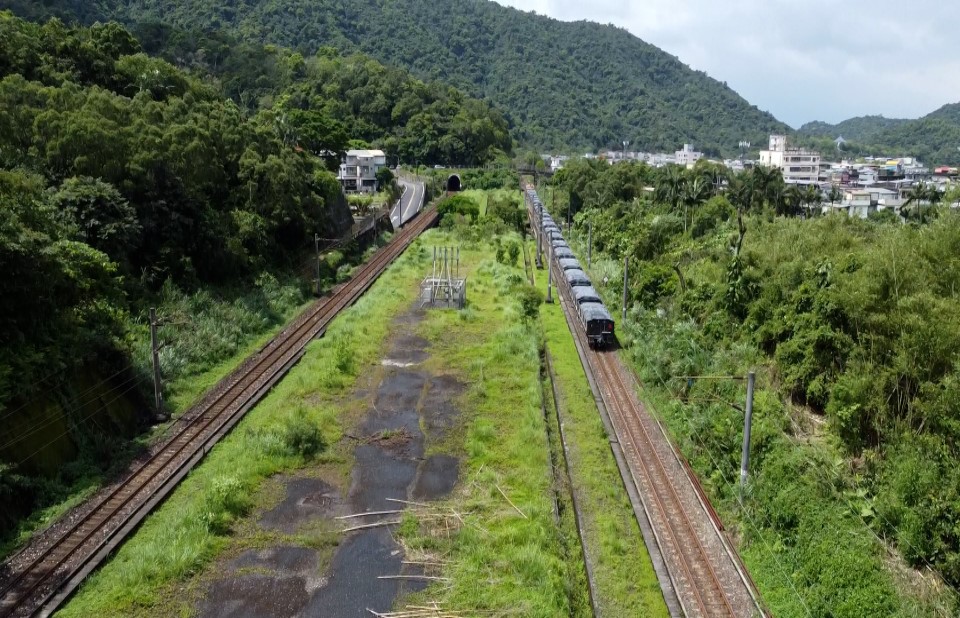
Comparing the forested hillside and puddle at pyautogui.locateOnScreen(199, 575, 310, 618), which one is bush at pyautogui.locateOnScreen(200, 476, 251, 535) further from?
the forested hillside

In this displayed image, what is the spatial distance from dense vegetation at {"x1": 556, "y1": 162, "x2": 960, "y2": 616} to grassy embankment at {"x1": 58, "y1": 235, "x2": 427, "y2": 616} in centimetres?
1210

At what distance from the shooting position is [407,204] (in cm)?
8612

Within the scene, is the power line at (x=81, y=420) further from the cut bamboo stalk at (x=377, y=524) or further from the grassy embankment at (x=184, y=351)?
the cut bamboo stalk at (x=377, y=524)

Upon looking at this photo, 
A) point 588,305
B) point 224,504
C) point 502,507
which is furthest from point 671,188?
point 224,504

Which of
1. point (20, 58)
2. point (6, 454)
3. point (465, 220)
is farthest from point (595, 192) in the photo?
point (6, 454)

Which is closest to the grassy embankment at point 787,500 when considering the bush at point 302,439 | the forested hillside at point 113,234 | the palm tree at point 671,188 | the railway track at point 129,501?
the bush at point 302,439

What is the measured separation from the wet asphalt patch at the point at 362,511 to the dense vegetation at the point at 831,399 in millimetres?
8741

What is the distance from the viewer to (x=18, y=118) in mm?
32781

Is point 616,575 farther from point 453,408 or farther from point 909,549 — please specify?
point 453,408

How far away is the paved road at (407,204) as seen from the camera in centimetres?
7835

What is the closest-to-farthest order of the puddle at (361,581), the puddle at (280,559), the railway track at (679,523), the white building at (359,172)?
1. the puddle at (361,581)
2. the railway track at (679,523)
3. the puddle at (280,559)
4. the white building at (359,172)

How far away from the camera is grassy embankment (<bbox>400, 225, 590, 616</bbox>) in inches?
643

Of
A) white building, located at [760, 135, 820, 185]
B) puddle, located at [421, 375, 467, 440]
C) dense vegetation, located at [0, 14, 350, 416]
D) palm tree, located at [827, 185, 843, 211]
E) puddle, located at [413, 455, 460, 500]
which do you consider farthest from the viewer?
white building, located at [760, 135, 820, 185]

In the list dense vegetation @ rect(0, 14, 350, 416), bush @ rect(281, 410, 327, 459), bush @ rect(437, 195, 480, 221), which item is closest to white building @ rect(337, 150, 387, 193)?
bush @ rect(437, 195, 480, 221)
